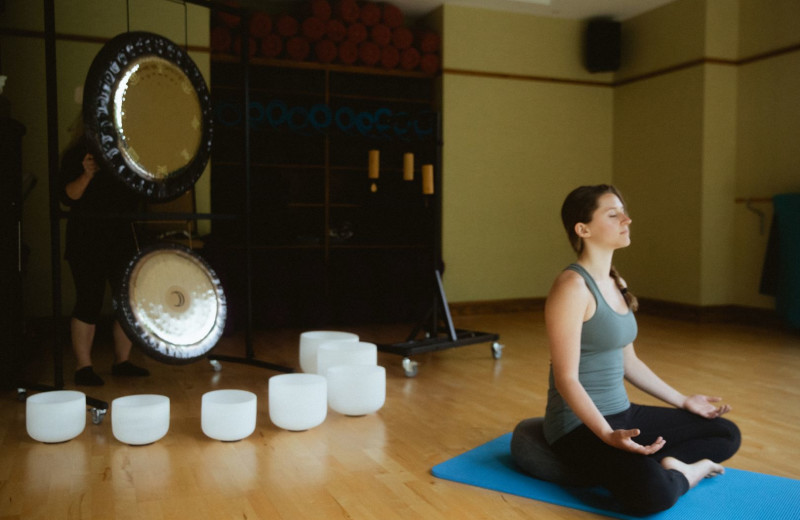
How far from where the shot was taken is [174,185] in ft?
9.42

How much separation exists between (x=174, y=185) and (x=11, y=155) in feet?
2.57

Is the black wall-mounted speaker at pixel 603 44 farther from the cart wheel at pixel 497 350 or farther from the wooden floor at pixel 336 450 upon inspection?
the cart wheel at pixel 497 350

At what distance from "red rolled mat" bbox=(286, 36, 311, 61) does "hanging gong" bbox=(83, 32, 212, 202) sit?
91.2 inches

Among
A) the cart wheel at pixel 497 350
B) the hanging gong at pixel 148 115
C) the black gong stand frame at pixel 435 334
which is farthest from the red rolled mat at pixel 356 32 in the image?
the cart wheel at pixel 497 350

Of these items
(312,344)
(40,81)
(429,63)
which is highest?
(429,63)

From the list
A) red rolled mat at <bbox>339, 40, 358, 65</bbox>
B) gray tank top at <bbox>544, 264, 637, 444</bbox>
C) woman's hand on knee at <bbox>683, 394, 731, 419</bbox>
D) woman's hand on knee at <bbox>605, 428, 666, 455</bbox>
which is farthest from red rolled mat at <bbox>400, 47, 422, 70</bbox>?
woman's hand on knee at <bbox>605, 428, 666, 455</bbox>

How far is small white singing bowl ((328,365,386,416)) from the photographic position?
2.65m

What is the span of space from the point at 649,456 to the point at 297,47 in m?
4.14

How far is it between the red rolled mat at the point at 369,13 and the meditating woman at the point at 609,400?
3803 mm

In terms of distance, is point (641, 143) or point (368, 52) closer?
point (368, 52)

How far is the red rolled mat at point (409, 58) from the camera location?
18.1ft

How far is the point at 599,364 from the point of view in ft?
6.29

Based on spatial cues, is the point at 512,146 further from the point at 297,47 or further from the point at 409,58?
the point at 297,47

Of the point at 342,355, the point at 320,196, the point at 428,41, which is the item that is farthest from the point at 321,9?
the point at 342,355
